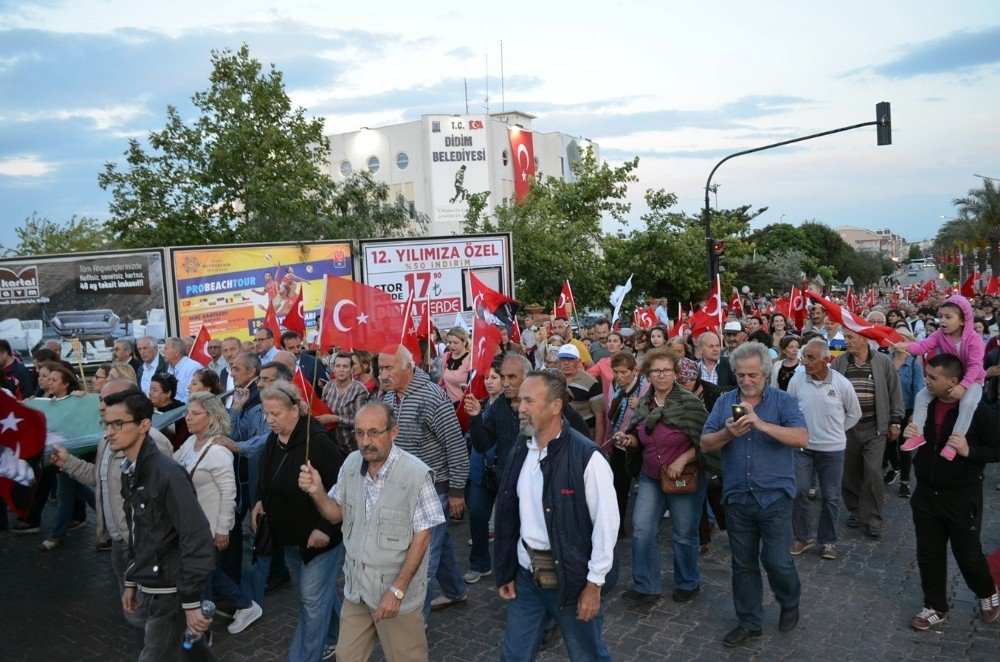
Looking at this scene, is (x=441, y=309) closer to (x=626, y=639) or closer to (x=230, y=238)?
(x=230, y=238)

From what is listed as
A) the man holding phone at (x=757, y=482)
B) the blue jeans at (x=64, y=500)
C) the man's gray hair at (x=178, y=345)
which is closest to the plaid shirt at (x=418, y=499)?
the man holding phone at (x=757, y=482)

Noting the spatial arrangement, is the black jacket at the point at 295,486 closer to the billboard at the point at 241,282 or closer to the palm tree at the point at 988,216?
the billboard at the point at 241,282

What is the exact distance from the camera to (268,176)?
2259 cm

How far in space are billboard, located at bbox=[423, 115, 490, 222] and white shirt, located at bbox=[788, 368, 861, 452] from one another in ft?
192

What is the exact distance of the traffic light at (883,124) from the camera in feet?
60.6

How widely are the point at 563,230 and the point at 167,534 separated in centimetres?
2393

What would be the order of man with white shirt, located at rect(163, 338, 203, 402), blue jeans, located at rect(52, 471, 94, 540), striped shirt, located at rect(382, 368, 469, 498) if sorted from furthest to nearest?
man with white shirt, located at rect(163, 338, 203, 402)
blue jeans, located at rect(52, 471, 94, 540)
striped shirt, located at rect(382, 368, 469, 498)

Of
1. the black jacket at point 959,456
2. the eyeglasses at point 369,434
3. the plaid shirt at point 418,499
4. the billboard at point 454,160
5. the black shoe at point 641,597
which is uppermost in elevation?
the billboard at point 454,160

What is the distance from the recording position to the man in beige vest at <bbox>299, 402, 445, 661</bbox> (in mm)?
3996

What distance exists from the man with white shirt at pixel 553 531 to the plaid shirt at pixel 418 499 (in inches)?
12.9

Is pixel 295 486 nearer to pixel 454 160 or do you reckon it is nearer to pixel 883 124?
pixel 883 124

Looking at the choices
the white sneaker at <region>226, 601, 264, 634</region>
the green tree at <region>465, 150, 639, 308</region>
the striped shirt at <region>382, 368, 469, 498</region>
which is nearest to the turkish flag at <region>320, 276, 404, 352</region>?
the striped shirt at <region>382, 368, 469, 498</region>

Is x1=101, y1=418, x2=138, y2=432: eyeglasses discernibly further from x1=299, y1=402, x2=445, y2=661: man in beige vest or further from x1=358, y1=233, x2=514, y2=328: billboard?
x1=358, y1=233, x2=514, y2=328: billboard

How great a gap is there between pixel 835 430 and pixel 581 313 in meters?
21.3
